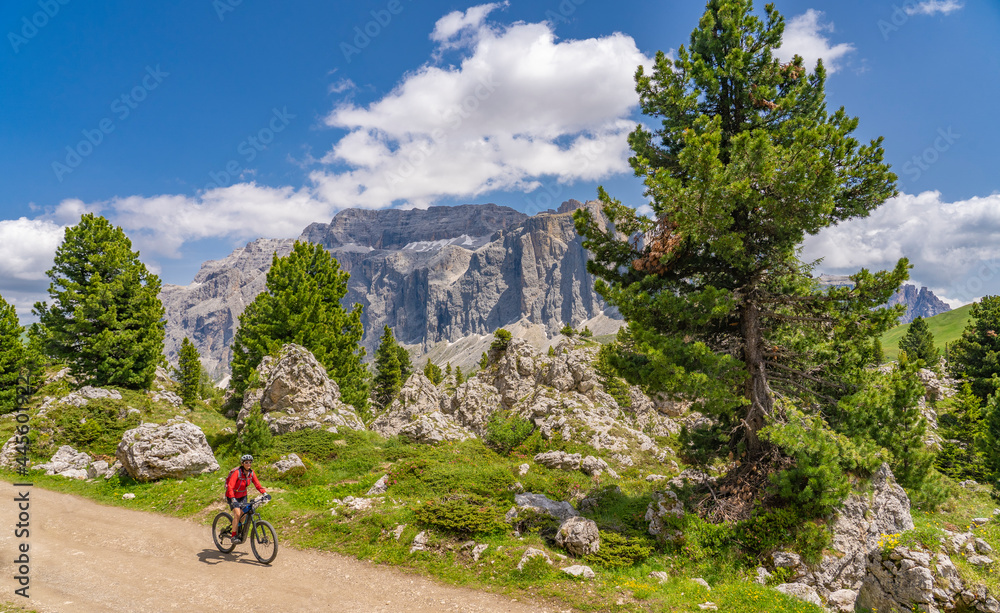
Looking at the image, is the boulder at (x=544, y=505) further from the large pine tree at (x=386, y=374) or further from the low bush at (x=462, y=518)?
the large pine tree at (x=386, y=374)

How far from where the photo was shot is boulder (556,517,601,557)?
11.7 meters

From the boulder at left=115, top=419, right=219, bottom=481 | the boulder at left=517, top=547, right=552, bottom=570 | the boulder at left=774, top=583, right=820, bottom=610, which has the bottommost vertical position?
the boulder at left=774, top=583, right=820, bottom=610

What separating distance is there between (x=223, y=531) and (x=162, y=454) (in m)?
9.28

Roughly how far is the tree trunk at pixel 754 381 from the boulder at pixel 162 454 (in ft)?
72.6

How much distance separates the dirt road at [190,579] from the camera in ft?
29.4

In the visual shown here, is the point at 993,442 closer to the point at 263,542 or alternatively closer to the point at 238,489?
the point at 263,542

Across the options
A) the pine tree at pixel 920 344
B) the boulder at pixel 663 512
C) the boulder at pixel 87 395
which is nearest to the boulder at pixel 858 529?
the boulder at pixel 663 512

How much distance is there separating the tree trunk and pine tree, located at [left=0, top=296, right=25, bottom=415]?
3982 centimetres

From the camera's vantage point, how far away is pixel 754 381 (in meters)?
12.9

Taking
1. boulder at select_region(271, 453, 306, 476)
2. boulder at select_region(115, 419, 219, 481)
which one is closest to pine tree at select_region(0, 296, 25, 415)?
boulder at select_region(115, 419, 219, 481)

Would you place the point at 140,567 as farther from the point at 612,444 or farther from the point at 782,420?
the point at 612,444

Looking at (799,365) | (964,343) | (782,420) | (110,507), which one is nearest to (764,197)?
(799,365)

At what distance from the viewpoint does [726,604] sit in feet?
29.4

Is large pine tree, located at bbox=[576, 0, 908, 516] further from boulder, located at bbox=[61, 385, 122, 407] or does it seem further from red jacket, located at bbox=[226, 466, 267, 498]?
boulder, located at bbox=[61, 385, 122, 407]
